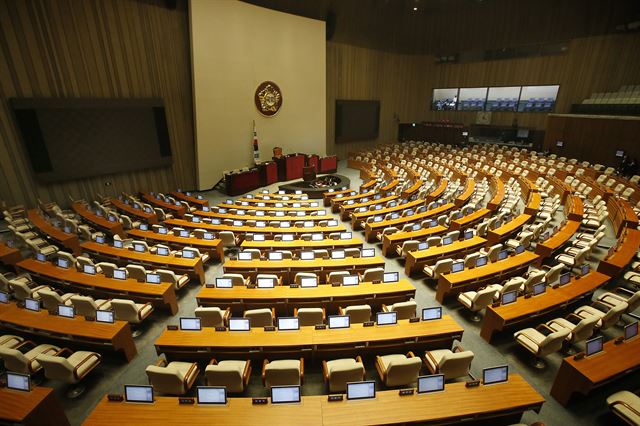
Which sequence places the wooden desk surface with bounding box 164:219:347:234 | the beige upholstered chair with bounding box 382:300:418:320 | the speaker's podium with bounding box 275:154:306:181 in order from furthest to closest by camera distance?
the speaker's podium with bounding box 275:154:306:181 < the wooden desk surface with bounding box 164:219:347:234 < the beige upholstered chair with bounding box 382:300:418:320

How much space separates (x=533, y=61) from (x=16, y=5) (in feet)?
94.3

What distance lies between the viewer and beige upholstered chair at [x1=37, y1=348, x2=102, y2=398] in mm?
4750

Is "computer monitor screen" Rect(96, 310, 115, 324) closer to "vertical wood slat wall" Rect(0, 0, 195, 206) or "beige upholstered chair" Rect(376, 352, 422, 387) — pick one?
"beige upholstered chair" Rect(376, 352, 422, 387)

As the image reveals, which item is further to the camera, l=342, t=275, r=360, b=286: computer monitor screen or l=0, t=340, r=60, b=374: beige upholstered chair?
l=342, t=275, r=360, b=286: computer monitor screen

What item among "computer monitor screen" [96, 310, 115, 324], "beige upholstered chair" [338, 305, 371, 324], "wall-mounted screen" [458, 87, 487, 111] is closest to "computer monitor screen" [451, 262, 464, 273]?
"beige upholstered chair" [338, 305, 371, 324]

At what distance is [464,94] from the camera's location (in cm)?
2745

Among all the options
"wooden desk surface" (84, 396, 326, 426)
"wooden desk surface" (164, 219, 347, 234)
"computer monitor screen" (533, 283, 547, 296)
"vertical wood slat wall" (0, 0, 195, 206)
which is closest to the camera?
"wooden desk surface" (84, 396, 326, 426)

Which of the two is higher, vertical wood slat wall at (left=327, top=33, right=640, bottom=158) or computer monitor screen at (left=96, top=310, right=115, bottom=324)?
vertical wood slat wall at (left=327, top=33, right=640, bottom=158)

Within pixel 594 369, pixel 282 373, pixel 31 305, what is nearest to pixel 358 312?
pixel 282 373

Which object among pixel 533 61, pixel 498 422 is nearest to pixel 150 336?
pixel 498 422

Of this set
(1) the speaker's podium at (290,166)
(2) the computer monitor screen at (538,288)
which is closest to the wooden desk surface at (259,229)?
(2) the computer monitor screen at (538,288)

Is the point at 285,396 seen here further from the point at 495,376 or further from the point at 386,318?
the point at 495,376

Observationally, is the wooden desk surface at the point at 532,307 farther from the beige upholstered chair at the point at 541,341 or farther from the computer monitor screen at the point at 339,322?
the computer monitor screen at the point at 339,322

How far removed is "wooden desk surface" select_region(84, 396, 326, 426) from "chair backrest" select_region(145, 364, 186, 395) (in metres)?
0.47
